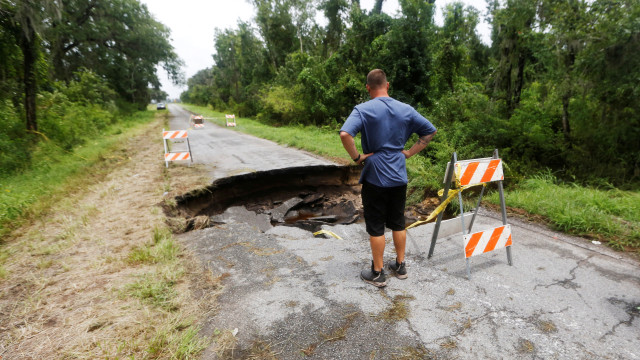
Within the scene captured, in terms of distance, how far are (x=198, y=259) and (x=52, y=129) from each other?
1003 cm

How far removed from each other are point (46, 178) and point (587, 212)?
10.5 metres

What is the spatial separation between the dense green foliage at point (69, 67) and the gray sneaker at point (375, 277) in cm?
838

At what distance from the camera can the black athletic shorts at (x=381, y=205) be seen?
9.38 feet

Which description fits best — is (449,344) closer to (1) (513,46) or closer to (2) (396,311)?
(2) (396,311)

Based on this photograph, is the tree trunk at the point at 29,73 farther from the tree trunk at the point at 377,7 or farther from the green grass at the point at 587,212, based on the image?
the tree trunk at the point at 377,7

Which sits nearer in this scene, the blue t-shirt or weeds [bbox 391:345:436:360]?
weeds [bbox 391:345:436:360]

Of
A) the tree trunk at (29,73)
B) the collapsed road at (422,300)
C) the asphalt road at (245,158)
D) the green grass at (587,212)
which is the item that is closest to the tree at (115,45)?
the tree trunk at (29,73)

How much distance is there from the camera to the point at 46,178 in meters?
6.45

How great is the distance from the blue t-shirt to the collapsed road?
118cm

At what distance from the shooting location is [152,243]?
3953 millimetres

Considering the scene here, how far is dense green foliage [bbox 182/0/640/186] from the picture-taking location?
739 cm

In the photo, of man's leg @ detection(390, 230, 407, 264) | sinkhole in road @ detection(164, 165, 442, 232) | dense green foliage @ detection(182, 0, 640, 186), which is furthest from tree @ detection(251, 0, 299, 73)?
man's leg @ detection(390, 230, 407, 264)

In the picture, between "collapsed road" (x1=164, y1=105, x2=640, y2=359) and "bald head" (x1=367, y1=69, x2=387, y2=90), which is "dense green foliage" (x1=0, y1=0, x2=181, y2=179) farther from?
"bald head" (x1=367, y1=69, x2=387, y2=90)

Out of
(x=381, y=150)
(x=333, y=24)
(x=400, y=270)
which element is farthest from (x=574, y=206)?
(x=333, y=24)
